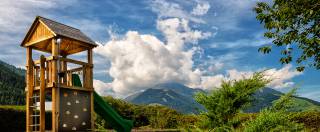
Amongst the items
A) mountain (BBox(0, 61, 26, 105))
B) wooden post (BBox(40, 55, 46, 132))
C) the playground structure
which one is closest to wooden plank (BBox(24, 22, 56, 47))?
the playground structure

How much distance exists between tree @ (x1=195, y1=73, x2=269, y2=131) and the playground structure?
8931mm

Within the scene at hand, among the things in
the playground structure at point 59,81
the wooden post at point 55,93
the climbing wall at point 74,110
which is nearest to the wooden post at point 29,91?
the playground structure at point 59,81

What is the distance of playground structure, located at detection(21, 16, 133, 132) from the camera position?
42.1 feet

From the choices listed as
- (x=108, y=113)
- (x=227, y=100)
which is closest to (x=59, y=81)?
(x=108, y=113)

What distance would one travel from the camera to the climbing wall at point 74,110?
1276 cm

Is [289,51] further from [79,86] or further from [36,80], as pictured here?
[36,80]

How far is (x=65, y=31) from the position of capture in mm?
14164

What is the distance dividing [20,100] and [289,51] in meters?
152

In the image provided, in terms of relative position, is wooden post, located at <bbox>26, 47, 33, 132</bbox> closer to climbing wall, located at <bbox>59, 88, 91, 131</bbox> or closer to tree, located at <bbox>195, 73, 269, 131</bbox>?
climbing wall, located at <bbox>59, 88, 91, 131</bbox>

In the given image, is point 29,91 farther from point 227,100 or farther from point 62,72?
point 227,100

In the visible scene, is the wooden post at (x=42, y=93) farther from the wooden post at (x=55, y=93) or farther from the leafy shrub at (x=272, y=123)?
the leafy shrub at (x=272, y=123)

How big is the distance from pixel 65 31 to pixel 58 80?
7.31ft

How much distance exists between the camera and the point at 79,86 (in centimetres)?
1403

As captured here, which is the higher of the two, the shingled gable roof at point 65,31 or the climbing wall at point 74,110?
the shingled gable roof at point 65,31
